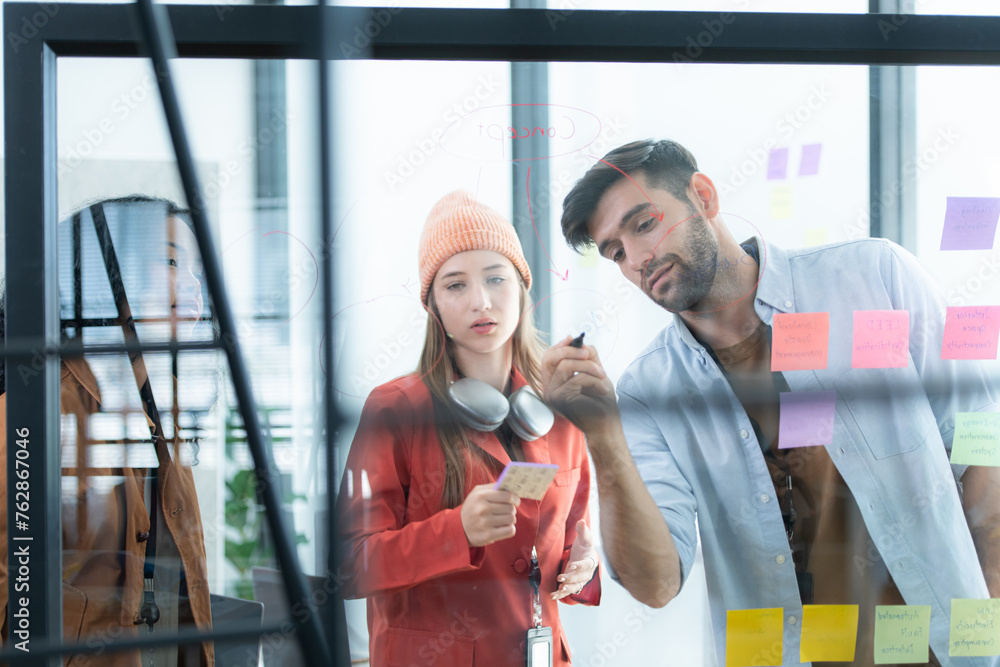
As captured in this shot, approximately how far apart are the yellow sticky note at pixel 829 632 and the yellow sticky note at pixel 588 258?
2.80ft

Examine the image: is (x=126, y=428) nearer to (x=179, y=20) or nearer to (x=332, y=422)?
(x=332, y=422)

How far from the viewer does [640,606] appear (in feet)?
4.67

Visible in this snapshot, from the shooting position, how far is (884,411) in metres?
1.46

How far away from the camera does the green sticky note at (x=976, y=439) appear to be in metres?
1.48

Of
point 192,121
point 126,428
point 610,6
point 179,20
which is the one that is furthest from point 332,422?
point 610,6

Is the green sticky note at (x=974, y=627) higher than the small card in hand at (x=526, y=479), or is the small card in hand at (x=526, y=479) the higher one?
the small card in hand at (x=526, y=479)

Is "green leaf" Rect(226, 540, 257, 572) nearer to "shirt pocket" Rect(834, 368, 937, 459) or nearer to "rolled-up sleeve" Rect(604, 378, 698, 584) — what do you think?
"rolled-up sleeve" Rect(604, 378, 698, 584)

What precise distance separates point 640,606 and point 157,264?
4.00 feet

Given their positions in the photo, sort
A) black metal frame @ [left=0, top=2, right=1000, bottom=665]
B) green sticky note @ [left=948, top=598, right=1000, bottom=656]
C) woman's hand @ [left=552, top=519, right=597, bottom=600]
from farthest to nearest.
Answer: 1. green sticky note @ [left=948, top=598, right=1000, bottom=656]
2. woman's hand @ [left=552, top=519, right=597, bottom=600]
3. black metal frame @ [left=0, top=2, right=1000, bottom=665]

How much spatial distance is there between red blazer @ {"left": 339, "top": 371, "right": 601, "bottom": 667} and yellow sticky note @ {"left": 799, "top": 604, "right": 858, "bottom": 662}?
0.57m

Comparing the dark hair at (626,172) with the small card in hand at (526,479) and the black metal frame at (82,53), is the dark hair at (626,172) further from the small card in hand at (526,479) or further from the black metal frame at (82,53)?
the small card in hand at (526,479)

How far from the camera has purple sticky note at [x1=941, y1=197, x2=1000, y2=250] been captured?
151 centimetres

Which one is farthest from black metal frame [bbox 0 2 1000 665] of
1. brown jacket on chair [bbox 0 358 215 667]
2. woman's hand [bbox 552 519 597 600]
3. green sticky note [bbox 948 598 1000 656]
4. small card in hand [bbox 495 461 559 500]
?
green sticky note [bbox 948 598 1000 656]

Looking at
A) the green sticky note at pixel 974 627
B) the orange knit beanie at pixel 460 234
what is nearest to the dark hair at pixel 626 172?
→ the orange knit beanie at pixel 460 234
